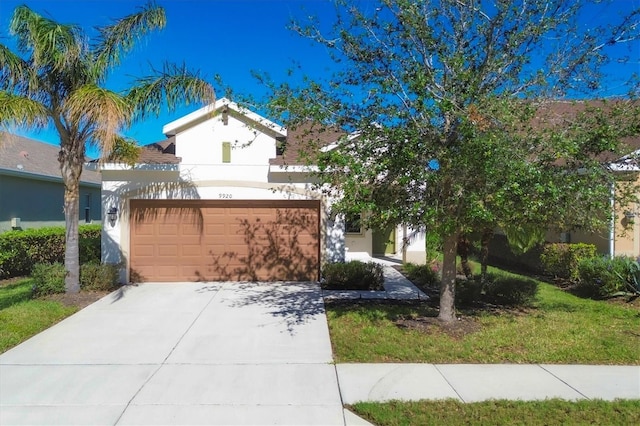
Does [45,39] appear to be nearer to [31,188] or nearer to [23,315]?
[23,315]

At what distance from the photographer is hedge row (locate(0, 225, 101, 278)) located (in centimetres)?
1200

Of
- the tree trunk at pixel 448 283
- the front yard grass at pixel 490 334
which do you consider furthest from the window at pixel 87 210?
the tree trunk at pixel 448 283

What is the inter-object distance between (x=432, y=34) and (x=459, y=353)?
4.51m

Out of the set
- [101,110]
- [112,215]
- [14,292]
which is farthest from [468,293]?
[14,292]

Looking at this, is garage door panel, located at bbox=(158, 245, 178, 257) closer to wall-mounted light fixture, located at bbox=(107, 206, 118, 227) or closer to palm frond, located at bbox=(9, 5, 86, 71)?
wall-mounted light fixture, located at bbox=(107, 206, 118, 227)

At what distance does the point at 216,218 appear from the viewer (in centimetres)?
1195

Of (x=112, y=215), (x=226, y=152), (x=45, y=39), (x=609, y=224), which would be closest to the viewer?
(x=609, y=224)

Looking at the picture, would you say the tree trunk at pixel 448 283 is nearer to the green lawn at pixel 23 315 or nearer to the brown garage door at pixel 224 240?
the brown garage door at pixel 224 240

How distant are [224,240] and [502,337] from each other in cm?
744

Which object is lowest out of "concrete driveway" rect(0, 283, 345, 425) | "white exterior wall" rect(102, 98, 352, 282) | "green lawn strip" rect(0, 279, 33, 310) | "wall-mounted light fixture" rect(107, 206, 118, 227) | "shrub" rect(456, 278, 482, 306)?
"concrete driveway" rect(0, 283, 345, 425)

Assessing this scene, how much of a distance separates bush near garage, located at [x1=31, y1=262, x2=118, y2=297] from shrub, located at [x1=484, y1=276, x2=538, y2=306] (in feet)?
27.4

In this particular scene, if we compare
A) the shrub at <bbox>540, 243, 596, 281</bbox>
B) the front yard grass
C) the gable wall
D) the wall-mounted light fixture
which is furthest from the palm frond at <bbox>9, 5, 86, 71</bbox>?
the shrub at <bbox>540, 243, 596, 281</bbox>

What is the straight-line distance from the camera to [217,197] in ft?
38.9

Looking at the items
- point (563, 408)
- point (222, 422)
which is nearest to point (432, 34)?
point (563, 408)
